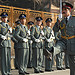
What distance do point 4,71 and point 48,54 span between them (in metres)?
3.70

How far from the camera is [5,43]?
31.4 ft

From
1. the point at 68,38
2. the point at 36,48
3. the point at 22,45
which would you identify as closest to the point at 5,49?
the point at 22,45

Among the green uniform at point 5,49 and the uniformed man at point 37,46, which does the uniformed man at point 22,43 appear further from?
the uniformed man at point 37,46

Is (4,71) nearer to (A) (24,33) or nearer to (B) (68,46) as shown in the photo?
(A) (24,33)

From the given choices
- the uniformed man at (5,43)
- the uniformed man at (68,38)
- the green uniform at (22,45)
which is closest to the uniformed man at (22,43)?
the green uniform at (22,45)

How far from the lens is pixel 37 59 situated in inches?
433

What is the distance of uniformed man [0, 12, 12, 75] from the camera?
9.49 meters

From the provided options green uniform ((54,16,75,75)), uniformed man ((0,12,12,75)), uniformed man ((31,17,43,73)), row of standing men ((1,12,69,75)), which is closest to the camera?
green uniform ((54,16,75,75))

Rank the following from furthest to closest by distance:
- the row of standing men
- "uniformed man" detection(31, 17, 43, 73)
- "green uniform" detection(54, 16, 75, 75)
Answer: "uniformed man" detection(31, 17, 43, 73) < the row of standing men < "green uniform" detection(54, 16, 75, 75)

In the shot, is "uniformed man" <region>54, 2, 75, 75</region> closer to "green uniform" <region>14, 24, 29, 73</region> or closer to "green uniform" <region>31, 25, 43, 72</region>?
"green uniform" <region>14, 24, 29, 73</region>

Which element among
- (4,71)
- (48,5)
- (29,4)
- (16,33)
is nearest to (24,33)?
(16,33)

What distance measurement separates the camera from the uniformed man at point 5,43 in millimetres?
9492

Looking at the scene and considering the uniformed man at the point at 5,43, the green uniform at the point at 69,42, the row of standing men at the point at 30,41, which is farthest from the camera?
the row of standing men at the point at 30,41

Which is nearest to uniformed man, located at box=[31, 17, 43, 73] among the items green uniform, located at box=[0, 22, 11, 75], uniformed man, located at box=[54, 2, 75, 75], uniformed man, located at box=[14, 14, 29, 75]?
uniformed man, located at box=[14, 14, 29, 75]
